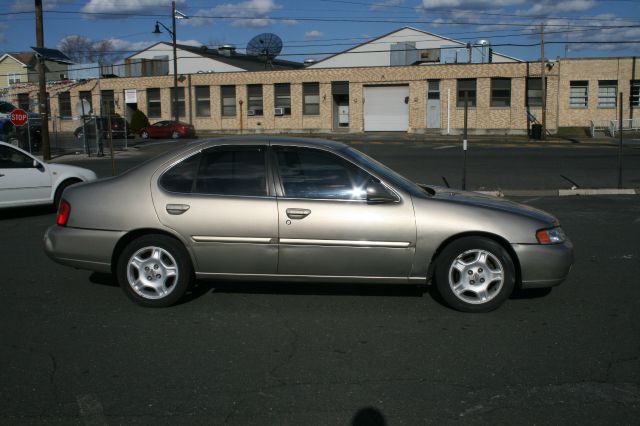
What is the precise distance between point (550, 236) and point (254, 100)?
50.1 m

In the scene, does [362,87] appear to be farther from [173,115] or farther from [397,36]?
[173,115]

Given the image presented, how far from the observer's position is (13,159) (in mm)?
11781

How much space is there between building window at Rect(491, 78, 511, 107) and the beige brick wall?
0.35 meters

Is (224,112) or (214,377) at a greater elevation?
(224,112)

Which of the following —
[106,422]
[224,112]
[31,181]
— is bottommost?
[106,422]

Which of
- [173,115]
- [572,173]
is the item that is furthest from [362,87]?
[572,173]

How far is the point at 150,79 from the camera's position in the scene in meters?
57.5

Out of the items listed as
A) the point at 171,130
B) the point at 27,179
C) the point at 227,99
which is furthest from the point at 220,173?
the point at 227,99

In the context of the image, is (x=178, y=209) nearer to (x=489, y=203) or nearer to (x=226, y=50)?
(x=489, y=203)

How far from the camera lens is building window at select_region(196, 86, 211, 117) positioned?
183 ft

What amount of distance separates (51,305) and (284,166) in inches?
99.2

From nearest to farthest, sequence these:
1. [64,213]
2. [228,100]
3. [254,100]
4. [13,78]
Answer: [64,213], [254,100], [228,100], [13,78]

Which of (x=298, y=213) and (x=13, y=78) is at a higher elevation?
(x=13, y=78)

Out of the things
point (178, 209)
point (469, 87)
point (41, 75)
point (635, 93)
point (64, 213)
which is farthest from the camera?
point (635, 93)
